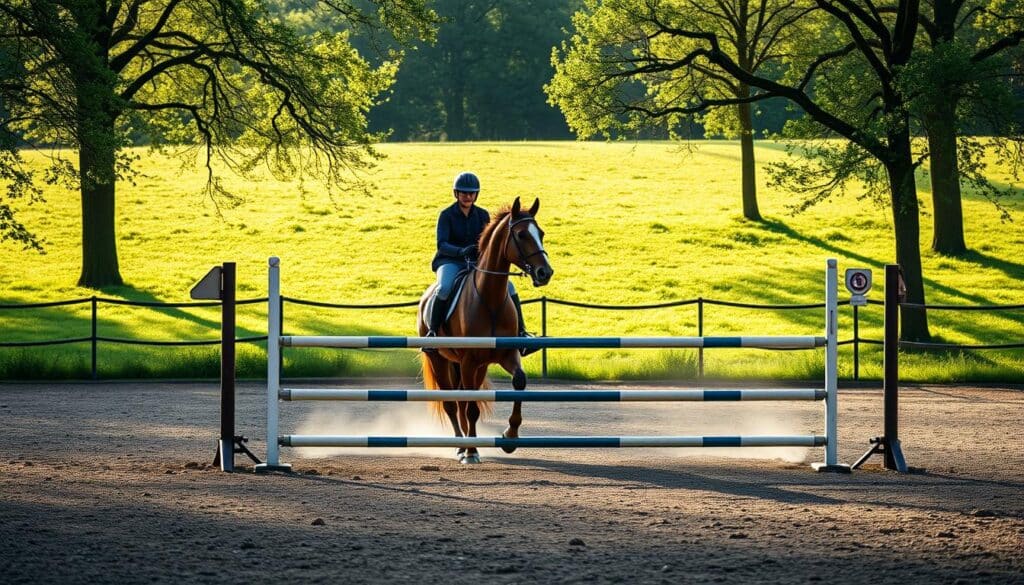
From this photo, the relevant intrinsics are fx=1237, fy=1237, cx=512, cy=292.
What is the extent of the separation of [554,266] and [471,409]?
22628 mm

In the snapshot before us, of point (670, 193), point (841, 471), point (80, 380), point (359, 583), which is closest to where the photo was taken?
point (359, 583)

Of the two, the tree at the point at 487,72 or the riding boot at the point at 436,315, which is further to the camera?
the tree at the point at 487,72

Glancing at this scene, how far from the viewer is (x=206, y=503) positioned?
906 centimetres

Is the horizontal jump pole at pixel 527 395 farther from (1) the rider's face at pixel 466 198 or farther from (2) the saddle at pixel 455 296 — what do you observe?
(1) the rider's face at pixel 466 198

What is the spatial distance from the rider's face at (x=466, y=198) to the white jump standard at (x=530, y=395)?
6.46ft

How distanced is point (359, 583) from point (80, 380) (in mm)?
14952

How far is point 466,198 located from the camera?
12391 mm

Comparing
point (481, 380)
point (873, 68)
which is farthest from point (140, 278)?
point (481, 380)

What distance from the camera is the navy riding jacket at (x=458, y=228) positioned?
1261 cm

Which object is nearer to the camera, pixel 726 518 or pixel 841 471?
pixel 726 518

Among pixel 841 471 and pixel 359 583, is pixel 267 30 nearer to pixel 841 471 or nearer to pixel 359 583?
pixel 841 471

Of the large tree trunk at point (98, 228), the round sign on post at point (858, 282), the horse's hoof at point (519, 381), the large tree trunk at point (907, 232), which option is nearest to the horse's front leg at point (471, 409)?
the horse's hoof at point (519, 381)

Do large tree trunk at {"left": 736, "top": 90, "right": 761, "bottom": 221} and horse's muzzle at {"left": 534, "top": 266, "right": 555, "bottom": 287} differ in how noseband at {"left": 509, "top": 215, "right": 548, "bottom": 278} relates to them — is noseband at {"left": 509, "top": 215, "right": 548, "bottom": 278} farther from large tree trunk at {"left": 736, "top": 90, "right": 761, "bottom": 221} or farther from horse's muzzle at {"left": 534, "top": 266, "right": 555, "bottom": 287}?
large tree trunk at {"left": 736, "top": 90, "right": 761, "bottom": 221}

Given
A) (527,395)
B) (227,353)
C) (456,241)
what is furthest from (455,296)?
(227,353)
